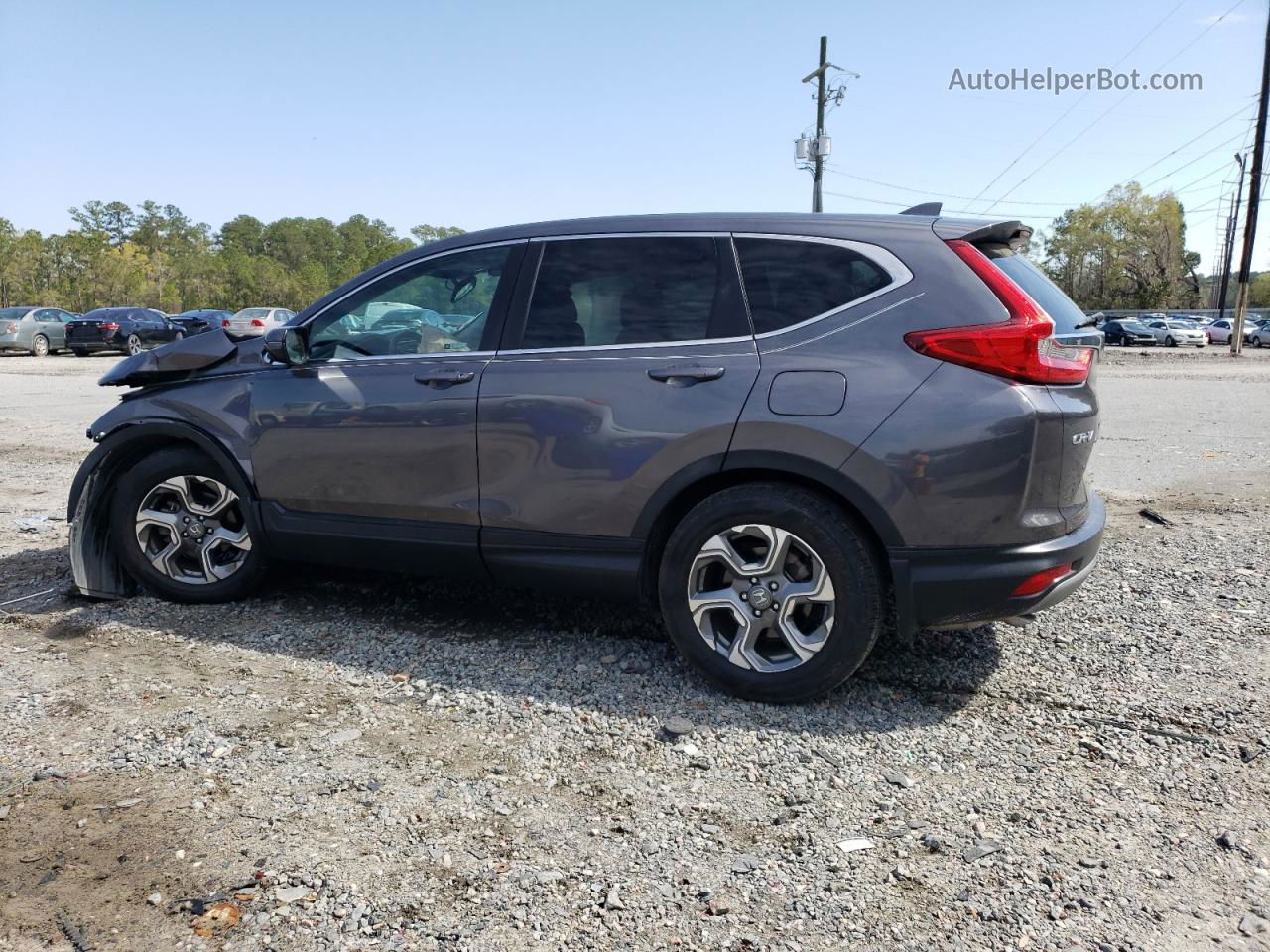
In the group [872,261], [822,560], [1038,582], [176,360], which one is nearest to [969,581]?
[1038,582]

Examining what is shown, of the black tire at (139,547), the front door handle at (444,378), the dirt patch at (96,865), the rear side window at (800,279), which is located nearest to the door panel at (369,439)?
the front door handle at (444,378)

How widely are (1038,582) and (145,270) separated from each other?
3043 inches

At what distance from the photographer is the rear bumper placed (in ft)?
11.2

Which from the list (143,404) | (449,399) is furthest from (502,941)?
(143,404)

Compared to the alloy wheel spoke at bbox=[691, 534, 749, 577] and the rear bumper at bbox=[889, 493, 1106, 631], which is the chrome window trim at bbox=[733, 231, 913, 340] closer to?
the alloy wheel spoke at bbox=[691, 534, 749, 577]

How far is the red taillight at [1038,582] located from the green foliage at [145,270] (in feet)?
158

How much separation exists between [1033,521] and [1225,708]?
3.67 ft

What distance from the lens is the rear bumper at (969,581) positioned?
3414 millimetres

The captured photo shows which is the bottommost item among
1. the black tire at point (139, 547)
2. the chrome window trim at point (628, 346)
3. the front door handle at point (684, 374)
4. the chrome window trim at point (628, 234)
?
the black tire at point (139, 547)

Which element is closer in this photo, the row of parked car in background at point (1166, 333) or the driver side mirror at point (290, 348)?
the driver side mirror at point (290, 348)

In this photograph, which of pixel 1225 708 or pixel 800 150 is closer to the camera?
pixel 1225 708

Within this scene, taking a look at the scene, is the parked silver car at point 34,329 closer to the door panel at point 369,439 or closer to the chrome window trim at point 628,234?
the door panel at point 369,439

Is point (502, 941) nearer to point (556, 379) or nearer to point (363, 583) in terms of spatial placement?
point (556, 379)

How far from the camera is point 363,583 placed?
5285mm
